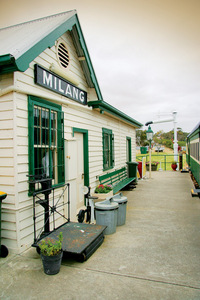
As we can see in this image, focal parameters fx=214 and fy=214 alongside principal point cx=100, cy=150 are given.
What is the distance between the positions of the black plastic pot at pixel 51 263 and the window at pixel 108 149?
5275mm

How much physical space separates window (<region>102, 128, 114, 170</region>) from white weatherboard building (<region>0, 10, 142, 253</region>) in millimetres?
1047

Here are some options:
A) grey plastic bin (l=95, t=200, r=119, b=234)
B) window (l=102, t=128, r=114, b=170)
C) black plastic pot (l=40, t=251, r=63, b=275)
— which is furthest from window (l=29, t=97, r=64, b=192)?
window (l=102, t=128, r=114, b=170)

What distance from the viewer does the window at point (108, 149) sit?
851cm

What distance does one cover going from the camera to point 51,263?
3.15 m

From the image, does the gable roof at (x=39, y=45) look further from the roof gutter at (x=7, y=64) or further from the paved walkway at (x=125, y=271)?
the paved walkway at (x=125, y=271)

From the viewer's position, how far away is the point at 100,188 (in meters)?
6.66

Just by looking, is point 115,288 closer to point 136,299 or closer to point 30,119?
point 136,299

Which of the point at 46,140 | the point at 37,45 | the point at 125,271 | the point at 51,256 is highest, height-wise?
the point at 37,45

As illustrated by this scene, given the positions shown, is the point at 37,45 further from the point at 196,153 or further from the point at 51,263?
the point at 196,153

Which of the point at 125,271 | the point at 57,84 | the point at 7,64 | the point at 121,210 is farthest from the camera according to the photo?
the point at 121,210

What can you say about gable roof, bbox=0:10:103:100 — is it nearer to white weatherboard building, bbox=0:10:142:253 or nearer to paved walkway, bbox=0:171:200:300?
white weatherboard building, bbox=0:10:142:253

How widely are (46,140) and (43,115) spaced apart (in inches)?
21.7

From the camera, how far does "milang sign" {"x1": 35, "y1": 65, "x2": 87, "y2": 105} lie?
4472 millimetres

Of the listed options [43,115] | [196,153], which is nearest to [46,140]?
[43,115]
